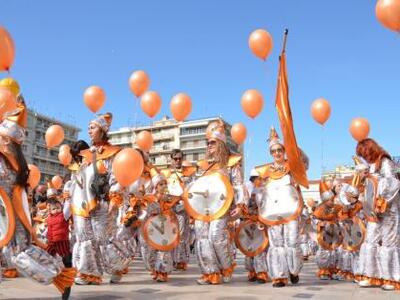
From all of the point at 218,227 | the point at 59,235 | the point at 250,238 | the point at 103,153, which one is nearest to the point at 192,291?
the point at 218,227

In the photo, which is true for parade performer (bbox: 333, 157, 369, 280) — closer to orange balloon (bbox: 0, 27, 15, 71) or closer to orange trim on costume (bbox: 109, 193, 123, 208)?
orange trim on costume (bbox: 109, 193, 123, 208)

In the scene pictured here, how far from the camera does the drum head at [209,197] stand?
6746mm

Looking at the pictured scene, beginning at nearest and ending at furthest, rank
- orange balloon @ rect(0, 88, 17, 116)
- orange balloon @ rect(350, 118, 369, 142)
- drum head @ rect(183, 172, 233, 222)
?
orange balloon @ rect(0, 88, 17, 116) < drum head @ rect(183, 172, 233, 222) < orange balloon @ rect(350, 118, 369, 142)

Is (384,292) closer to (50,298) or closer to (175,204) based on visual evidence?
(175,204)

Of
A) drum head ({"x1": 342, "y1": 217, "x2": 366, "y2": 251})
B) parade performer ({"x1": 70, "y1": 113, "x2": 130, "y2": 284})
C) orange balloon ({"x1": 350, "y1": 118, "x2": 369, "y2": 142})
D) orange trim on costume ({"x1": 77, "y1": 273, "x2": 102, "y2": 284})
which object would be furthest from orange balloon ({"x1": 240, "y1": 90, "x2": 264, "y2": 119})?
orange trim on costume ({"x1": 77, "y1": 273, "x2": 102, "y2": 284})

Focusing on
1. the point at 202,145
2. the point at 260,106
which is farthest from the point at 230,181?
the point at 202,145

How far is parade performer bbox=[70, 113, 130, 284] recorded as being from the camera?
20.1 feet

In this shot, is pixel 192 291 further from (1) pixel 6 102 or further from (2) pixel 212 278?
A: (1) pixel 6 102

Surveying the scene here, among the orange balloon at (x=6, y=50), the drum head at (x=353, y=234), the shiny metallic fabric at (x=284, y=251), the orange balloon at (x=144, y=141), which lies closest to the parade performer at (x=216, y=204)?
the shiny metallic fabric at (x=284, y=251)

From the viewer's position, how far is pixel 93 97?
10.3 m

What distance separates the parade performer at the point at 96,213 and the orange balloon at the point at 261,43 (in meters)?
4.38

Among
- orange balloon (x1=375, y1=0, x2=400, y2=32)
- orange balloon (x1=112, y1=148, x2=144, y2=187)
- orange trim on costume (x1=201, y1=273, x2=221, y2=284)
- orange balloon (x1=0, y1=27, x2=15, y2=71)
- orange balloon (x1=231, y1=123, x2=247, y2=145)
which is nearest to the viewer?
orange balloon (x1=0, y1=27, x2=15, y2=71)

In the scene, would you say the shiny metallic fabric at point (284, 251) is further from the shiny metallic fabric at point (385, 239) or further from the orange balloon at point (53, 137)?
the orange balloon at point (53, 137)

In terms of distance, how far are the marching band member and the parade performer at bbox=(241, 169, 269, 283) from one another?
1.06 ft
